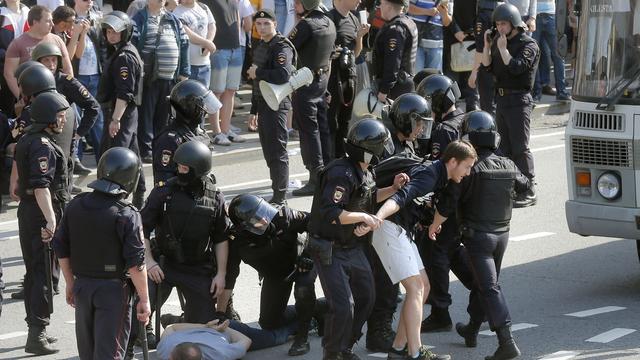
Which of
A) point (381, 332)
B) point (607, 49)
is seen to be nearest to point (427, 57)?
point (607, 49)

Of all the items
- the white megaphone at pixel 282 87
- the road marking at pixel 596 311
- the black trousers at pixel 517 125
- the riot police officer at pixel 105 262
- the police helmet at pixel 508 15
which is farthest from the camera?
the black trousers at pixel 517 125

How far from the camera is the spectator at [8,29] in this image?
14.3 metres

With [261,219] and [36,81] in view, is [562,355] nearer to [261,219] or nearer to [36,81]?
[261,219]

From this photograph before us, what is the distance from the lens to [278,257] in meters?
9.24

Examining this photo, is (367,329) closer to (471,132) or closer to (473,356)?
(473,356)

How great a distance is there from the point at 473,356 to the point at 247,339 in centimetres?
155

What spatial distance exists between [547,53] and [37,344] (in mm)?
11421

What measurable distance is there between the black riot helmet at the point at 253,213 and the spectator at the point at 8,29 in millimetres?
5946

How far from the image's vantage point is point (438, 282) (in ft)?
32.0

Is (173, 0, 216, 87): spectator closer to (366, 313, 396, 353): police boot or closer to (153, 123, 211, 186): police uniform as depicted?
(153, 123, 211, 186): police uniform

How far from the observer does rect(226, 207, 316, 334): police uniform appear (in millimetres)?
9133

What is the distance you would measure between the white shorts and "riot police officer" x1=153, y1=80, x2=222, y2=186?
1.83 meters

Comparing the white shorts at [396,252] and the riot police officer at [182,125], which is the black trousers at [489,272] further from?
the riot police officer at [182,125]

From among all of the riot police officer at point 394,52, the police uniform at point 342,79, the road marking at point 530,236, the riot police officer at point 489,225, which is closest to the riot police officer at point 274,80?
the police uniform at point 342,79
